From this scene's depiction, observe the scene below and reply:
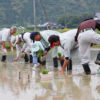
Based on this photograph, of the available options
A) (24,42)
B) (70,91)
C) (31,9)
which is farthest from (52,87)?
(31,9)

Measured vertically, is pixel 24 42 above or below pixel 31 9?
above

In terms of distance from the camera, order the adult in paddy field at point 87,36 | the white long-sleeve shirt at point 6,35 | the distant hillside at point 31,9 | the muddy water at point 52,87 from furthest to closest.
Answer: the distant hillside at point 31,9
the white long-sleeve shirt at point 6,35
the adult in paddy field at point 87,36
the muddy water at point 52,87

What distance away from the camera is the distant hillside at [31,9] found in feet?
234

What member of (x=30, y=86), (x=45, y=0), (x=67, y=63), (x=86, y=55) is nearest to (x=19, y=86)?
(x=30, y=86)

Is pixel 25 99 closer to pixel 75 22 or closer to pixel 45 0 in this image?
pixel 75 22

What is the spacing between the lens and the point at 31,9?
80.3 m

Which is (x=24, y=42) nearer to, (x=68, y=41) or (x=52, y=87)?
(x=68, y=41)

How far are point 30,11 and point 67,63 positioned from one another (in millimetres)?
68905

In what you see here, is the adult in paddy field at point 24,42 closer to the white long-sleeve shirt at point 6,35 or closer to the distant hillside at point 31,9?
the white long-sleeve shirt at point 6,35

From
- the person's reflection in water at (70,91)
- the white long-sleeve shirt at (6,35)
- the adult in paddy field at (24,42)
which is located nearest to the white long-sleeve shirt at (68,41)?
the person's reflection in water at (70,91)

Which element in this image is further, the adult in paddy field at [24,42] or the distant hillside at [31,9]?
the distant hillside at [31,9]

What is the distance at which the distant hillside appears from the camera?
71250 millimetres

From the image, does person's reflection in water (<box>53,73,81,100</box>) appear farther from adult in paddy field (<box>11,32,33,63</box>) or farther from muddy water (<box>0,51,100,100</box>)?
adult in paddy field (<box>11,32,33,63</box>)

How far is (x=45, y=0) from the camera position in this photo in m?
86.4
